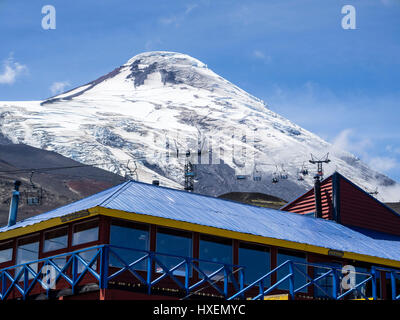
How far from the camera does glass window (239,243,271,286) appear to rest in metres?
26.8

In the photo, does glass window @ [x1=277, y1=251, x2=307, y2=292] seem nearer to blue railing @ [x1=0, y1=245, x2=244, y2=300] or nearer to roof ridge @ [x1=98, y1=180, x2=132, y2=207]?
blue railing @ [x1=0, y1=245, x2=244, y2=300]

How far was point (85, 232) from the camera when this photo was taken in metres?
24.4

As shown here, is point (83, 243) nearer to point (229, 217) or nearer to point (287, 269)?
point (229, 217)

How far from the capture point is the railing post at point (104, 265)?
1920 cm

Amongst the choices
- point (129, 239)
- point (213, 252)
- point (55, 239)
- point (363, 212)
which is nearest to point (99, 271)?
point (129, 239)

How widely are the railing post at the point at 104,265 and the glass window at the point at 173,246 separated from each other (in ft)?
16.1

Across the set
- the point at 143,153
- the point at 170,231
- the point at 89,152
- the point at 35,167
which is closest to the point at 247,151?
the point at 143,153

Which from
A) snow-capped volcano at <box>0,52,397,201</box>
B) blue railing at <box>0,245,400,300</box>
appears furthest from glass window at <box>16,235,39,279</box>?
snow-capped volcano at <box>0,52,397,201</box>

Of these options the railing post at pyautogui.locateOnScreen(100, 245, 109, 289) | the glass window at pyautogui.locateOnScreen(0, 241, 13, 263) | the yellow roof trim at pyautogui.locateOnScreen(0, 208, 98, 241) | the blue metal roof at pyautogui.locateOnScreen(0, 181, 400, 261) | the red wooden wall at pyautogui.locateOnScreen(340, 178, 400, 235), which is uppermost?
the red wooden wall at pyautogui.locateOnScreen(340, 178, 400, 235)

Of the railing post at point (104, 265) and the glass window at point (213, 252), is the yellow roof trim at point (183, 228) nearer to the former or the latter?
the glass window at point (213, 252)

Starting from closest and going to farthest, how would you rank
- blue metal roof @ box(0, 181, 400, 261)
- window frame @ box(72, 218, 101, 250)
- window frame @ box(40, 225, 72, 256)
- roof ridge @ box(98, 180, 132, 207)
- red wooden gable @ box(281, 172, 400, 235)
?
roof ridge @ box(98, 180, 132, 207) → window frame @ box(72, 218, 101, 250) → blue metal roof @ box(0, 181, 400, 261) → window frame @ box(40, 225, 72, 256) → red wooden gable @ box(281, 172, 400, 235)

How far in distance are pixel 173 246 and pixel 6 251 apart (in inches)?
332

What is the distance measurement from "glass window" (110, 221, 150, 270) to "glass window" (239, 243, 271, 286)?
4474mm
